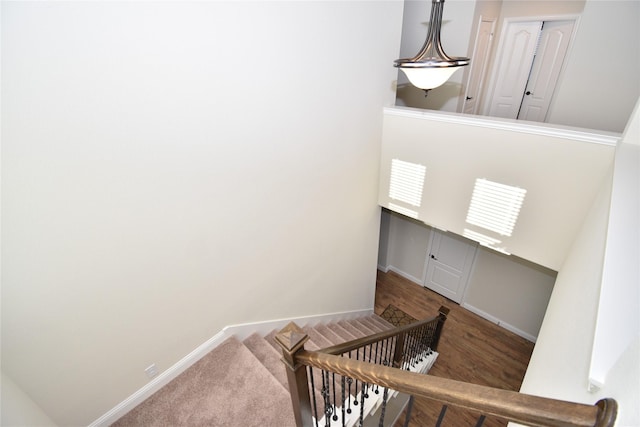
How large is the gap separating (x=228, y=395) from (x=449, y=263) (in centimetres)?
477

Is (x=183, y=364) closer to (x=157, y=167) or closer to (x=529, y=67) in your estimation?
(x=157, y=167)

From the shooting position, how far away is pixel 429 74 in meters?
2.46

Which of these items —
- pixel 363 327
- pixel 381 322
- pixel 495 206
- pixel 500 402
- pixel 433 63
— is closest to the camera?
pixel 500 402

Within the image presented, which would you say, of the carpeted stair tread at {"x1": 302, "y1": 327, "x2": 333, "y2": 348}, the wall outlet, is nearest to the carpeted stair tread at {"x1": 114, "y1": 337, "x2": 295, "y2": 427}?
the wall outlet

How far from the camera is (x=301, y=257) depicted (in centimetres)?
350

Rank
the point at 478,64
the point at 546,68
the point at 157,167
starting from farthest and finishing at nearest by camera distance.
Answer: the point at 478,64, the point at 546,68, the point at 157,167

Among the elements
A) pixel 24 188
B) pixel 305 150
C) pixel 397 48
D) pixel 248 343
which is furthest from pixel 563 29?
pixel 24 188

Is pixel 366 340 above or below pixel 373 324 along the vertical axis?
above

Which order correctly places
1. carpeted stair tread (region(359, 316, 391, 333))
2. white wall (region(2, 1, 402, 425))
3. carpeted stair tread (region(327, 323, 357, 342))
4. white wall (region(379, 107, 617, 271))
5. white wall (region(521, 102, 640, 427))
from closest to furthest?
white wall (region(521, 102, 640, 427)) → white wall (region(2, 1, 402, 425)) → white wall (region(379, 107, 617, 271)) → carpeted stair tread (region(327, 323, 357, 342)) → carpeted stair tread (region(359, 316, 391, 333))

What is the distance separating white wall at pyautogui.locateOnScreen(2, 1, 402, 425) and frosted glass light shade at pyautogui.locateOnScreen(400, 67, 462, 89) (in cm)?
80

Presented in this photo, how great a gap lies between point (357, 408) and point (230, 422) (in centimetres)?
98

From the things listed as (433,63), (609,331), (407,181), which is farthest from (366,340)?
(407,181)

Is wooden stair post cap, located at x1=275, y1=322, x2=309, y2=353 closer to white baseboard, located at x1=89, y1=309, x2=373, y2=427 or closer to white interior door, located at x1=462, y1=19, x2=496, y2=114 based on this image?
white baseboard, located at x1=89, y1=309, x2=373, y2=427

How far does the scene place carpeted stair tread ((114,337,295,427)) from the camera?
7.61 feet
